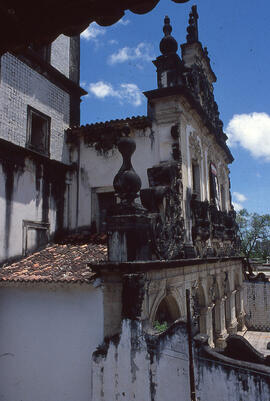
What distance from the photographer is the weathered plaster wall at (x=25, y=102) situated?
10953 millimetres

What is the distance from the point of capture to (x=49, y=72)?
12.9m

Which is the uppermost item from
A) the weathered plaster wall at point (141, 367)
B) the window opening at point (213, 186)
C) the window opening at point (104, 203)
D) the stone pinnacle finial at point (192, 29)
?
the stone pinnacle finial at point (192, 29)

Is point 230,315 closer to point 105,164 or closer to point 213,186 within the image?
point 213,186

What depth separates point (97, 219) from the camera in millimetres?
12938

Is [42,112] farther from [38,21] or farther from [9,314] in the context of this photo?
[38,21]

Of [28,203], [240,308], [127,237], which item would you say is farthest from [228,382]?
[240,308]

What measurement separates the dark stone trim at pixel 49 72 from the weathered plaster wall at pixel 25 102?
16cm

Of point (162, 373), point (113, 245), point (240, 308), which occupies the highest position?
point (113, 245)

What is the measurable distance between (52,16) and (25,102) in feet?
34.1

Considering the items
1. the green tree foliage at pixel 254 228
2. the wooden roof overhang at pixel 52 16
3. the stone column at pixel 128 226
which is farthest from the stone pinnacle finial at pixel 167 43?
the green tree foliage at pixel 254 228

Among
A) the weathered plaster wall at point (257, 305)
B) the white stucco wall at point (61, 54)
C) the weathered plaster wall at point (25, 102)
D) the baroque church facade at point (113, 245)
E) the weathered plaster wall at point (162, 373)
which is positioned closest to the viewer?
the weathered plaster wall at point (162, 373)

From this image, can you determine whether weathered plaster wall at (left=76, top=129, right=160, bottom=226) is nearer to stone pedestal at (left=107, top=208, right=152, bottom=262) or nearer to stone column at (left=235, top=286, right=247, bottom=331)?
stone pedestal at (left=107, top=208, right=152, bottom=262)

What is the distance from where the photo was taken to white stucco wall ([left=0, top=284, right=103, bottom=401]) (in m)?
8.16

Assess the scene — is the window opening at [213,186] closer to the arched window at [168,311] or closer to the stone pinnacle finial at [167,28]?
the stone pinnacle finial at [167,28]
